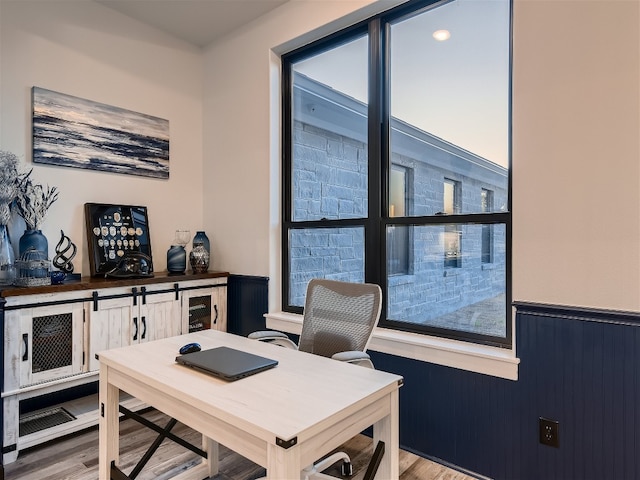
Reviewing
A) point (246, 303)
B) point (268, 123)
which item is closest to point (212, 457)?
point (246, 303)

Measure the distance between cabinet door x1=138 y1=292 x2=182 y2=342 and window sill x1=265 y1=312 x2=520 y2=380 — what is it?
153cm

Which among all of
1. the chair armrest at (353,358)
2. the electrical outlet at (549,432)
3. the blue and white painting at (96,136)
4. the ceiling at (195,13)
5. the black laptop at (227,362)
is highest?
the ceiling at (195,13)

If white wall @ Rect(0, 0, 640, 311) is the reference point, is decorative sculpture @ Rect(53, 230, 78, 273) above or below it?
below

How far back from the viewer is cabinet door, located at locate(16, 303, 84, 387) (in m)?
2.28

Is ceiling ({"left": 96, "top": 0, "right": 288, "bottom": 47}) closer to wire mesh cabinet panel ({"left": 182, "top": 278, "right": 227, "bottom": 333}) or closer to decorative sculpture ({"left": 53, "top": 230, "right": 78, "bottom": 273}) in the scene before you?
decorative sculpture ({"left": 53, "top": 230, "right": 78, "bottom": 273})

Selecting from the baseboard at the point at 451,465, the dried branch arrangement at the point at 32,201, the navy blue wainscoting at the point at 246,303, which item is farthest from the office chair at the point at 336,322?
the dried branch arrangement at the point at 32,201

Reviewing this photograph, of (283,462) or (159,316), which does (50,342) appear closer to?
(159,316)

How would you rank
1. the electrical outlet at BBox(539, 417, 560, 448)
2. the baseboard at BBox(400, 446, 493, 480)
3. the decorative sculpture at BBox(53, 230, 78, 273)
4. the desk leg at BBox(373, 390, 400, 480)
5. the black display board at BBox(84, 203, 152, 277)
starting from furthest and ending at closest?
the black display board at BBox(84, 203, 152, 277)
the decorative sculpture at BBox(53, 230, 78, 273)
the baseboard at BBox(400, 446, 493, 480)
the electrical outlet at BBox(539, 417, 560, 448)
the desk leg at BBox(373, 390, 400, 480)

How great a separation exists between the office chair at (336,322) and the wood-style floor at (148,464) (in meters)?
0.33

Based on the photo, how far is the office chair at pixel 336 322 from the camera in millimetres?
1978

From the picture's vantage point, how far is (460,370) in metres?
2.14

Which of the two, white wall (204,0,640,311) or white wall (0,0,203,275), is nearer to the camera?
white wall (204,0,640,311)

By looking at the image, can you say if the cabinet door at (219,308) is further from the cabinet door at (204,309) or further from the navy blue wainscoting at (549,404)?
the navy blue wainscoting at (549,404)

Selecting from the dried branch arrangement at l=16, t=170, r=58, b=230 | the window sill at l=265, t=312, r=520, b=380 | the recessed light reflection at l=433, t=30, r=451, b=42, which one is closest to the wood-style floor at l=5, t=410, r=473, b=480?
the window sill at l=265, t=312, r=520, b=380
